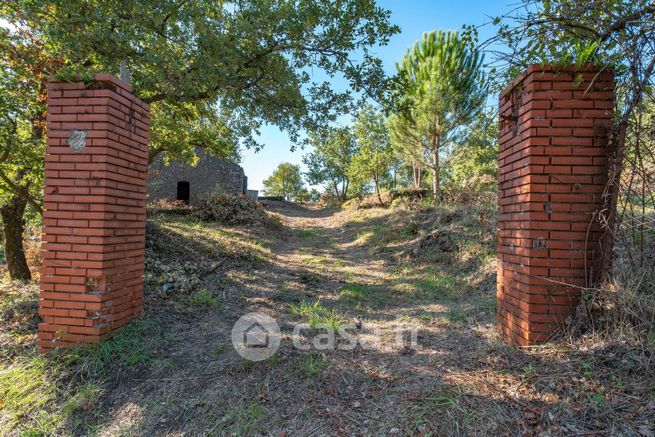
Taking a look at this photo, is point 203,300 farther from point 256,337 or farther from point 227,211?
point 227,211

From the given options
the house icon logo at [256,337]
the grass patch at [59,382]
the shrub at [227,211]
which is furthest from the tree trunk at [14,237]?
the shrub at [227,211]

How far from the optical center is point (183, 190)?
1755cm

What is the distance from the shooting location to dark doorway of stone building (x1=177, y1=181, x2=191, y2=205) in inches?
685

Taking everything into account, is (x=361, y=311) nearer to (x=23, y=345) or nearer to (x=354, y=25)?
(x=23, y=345)

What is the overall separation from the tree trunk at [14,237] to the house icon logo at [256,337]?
352cm

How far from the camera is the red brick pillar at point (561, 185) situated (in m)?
2.40

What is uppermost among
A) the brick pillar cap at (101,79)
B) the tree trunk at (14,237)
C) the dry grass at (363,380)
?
the brick pillar cap at (101,79)

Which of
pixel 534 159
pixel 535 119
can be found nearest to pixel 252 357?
pixel 534 159

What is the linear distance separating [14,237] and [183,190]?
13.5 metres

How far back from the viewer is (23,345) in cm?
290

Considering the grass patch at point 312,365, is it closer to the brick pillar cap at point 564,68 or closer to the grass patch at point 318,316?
the grass patch at point 318,316

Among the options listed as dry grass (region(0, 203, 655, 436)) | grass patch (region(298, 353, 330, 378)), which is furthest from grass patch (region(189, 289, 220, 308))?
grass patch (region(298, 353, 330, 378))

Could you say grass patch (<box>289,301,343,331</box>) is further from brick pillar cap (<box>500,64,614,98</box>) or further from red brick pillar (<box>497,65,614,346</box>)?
brick pillar cap (<box>500,64,614,98</box>)

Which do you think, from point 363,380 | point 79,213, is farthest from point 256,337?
point 79,213
